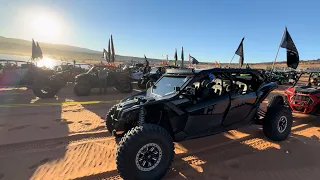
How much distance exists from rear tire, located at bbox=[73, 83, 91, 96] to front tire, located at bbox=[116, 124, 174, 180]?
8.67m

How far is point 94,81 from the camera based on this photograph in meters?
11.8

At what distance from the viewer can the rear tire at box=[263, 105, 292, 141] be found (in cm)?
501

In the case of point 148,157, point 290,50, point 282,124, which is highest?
point 290,50

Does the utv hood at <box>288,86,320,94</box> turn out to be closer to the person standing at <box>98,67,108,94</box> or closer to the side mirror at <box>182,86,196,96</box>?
the side mirror at <box>182,86,196,96</box>

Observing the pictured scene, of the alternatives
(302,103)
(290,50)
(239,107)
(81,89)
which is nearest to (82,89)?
(81,89)

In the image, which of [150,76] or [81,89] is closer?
[81,89]

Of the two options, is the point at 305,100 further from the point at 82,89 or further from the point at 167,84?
the point at 82,89

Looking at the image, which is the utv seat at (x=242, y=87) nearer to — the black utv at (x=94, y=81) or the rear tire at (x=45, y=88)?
the black utv at (x=94, y=81)

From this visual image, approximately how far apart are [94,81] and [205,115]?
893 cm

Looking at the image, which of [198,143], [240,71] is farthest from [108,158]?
[240,71]

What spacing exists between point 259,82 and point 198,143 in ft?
6.88

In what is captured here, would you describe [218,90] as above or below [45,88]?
above

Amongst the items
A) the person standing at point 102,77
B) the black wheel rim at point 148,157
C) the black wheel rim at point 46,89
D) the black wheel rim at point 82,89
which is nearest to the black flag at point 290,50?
the person standing at point 102,77

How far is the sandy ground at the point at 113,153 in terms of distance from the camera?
3.67m
